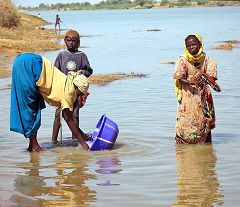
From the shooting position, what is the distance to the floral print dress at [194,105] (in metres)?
6.73

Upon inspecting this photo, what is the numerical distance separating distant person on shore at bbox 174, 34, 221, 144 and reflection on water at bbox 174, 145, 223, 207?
0.21 m

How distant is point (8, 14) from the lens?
117ft

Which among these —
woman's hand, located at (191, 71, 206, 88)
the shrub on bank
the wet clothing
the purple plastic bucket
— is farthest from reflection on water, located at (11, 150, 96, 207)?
the shrub on bank

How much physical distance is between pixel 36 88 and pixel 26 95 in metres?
0.14

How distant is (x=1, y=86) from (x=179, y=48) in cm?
1402

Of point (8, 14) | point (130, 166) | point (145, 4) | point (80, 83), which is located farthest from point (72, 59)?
point (145, 4)

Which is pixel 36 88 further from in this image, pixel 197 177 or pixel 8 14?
pixel 8 14


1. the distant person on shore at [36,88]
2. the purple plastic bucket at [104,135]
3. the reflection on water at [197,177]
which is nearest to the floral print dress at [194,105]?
the reflection on water at [197,177]

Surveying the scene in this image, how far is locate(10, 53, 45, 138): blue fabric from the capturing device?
616 centimetres

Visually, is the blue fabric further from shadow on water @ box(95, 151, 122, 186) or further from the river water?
shadow on water @ box(95, 151, 122, 186)

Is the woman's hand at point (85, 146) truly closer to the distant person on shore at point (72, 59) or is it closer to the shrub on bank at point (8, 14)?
the distant person on shore at point (72, 59)

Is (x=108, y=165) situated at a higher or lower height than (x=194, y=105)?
lower

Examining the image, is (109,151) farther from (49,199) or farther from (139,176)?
(49,199)

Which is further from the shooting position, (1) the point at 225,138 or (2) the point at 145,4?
(2) the point at 145,4
